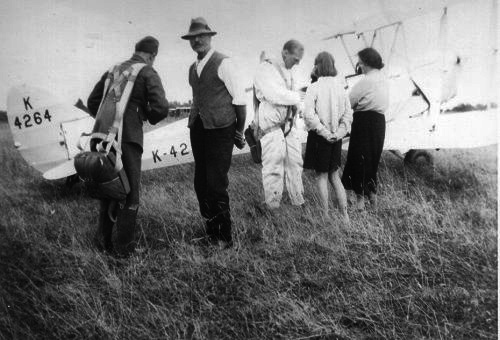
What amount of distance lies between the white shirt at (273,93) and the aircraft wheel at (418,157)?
1.68 meters

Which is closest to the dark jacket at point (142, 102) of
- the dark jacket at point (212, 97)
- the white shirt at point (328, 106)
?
the dark jacket at point (212, 97)

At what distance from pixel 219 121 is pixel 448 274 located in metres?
1.64

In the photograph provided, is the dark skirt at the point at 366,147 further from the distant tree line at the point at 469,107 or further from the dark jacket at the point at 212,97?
the dark jacket at the point at 212,97

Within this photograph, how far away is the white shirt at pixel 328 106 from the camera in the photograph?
10.6ft

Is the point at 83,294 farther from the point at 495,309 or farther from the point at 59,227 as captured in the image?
the point at 495,309

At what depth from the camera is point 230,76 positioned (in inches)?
103

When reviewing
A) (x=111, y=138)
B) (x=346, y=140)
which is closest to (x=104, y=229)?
(x=111, y=138)

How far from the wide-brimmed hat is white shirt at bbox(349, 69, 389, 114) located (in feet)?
4.44

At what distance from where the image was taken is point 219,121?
2.68 metres

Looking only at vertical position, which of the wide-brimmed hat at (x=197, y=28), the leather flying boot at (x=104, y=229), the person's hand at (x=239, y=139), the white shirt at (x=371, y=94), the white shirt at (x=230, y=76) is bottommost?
the leather flying boot at (x=104, y=229)

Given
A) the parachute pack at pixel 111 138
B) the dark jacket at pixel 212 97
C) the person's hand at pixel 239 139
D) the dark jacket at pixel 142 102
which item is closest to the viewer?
the parachute pack at pixel 111 138

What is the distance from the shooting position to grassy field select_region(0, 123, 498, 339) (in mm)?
2090

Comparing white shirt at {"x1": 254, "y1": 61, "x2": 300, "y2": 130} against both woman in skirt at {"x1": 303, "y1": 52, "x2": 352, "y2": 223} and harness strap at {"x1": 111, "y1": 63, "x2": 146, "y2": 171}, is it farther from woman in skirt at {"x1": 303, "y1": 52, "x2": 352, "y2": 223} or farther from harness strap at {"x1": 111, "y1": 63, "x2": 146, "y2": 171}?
harness strap at {"x1": 111, "y1": 63, "x2": 146, "y2": 171}

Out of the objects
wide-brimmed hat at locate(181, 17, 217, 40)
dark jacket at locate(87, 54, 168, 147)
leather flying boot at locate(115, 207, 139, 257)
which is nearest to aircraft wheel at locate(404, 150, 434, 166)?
wide-brimmed hat at locate(181, 17, 217, 40)
